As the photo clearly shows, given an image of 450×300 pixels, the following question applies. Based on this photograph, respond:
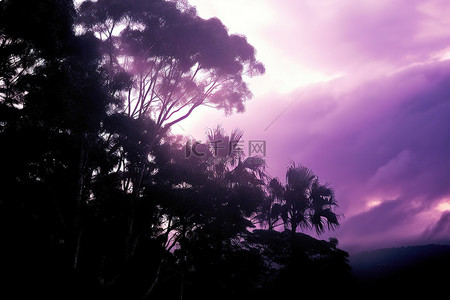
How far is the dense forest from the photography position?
9.42 metres

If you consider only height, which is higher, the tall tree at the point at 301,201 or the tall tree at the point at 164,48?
the tall tree at the point at 164,48

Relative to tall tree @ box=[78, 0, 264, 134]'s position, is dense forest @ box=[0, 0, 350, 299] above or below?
below

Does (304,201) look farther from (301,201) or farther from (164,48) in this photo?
(164,48)

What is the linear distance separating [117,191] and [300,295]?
11276 millimetres

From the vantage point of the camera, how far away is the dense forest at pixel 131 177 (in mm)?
9422

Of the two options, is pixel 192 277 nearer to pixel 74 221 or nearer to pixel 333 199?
pixel 74 221

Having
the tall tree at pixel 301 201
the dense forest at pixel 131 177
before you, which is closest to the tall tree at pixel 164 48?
the dense forest at pixel 131 177

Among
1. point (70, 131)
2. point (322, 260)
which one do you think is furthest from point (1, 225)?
point (322, 260)

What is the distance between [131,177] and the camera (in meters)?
14.1

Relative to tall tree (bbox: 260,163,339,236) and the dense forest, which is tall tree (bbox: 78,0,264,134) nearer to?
the dense forest

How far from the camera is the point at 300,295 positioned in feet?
46.2

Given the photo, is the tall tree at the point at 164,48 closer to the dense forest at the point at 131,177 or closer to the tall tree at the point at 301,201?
the dense forest at the point at 131,177

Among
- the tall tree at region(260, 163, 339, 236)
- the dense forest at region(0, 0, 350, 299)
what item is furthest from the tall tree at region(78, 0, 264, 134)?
the tall tree at region(260, 163, 339, 236)

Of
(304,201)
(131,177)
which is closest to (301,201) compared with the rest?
(304,201)
